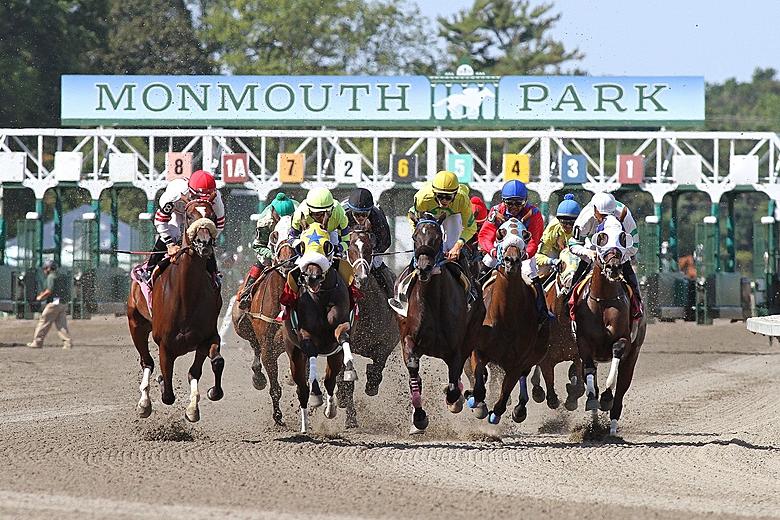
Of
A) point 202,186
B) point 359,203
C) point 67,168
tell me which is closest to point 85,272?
point 67,168

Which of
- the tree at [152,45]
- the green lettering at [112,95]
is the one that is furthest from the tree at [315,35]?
the green lettering at [112,95]

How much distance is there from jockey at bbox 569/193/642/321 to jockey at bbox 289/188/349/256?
185cm

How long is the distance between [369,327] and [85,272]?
1808 cm

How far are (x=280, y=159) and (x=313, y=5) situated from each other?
104 feet

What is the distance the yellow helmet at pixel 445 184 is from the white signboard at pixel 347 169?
19267mm

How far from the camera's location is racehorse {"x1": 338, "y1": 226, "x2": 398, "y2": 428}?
13.2 m

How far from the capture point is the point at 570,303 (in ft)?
41.6

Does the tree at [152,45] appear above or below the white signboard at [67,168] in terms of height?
above

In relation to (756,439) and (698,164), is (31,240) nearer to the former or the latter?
(698,164)

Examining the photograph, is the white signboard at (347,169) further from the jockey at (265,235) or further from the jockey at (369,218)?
the jockey at (369,218)

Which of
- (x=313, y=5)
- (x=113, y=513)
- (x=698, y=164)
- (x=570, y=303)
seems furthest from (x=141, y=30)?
(x=113, y=513)

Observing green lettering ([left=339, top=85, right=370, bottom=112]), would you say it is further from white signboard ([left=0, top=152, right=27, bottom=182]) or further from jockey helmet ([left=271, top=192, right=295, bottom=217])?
jockey helmet ([left=271, top=192, right=295, bottom=217])

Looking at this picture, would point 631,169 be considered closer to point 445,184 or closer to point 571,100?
point 571,100

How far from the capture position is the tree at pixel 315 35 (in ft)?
203
